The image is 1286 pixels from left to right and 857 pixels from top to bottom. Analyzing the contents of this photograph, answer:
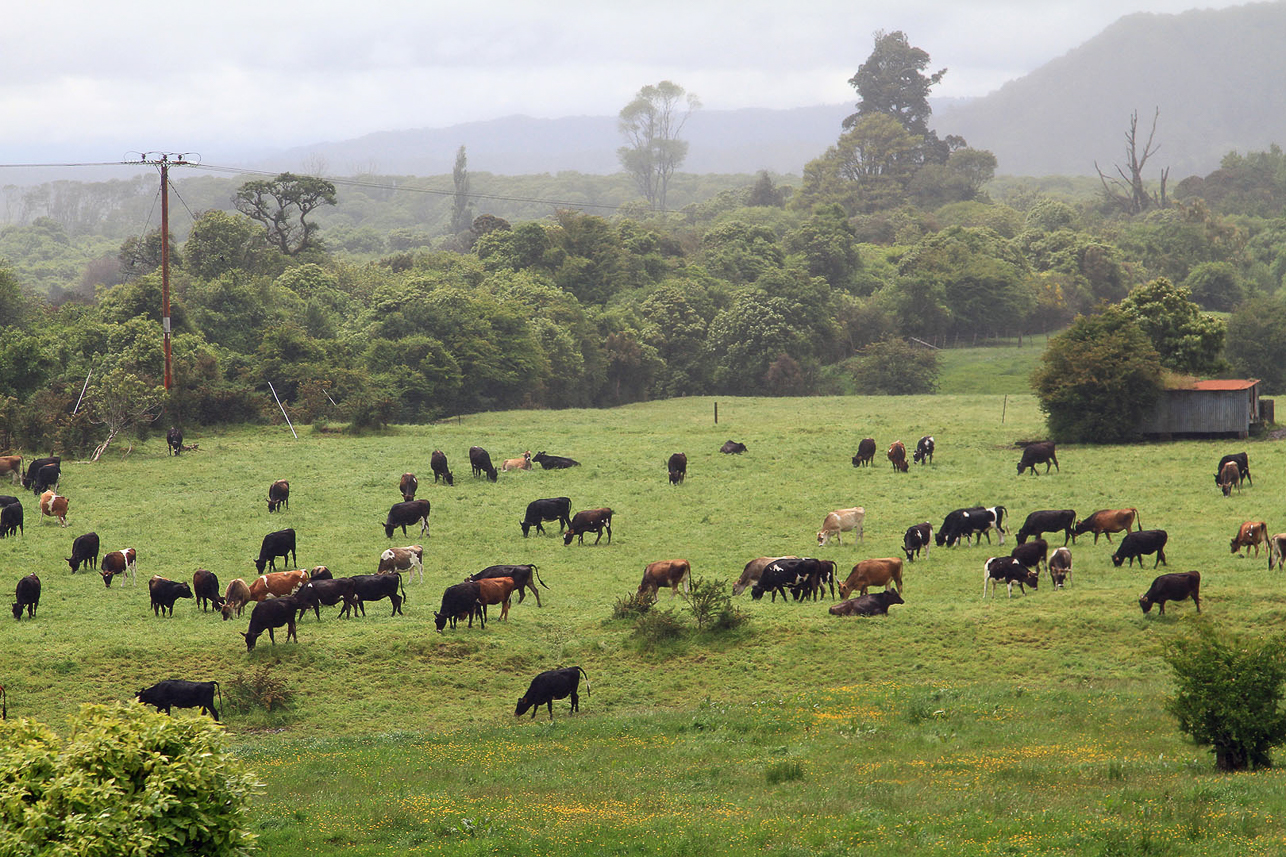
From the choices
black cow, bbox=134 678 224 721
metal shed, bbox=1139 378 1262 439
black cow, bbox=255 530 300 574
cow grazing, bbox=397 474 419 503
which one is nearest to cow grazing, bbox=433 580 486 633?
black cow, bbox=134 678 224 721

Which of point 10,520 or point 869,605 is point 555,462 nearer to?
point 10,520

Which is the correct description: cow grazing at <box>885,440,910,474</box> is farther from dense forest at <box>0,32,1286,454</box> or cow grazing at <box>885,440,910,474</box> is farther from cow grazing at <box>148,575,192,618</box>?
cow grazing at <box>148,575,192,618</box>

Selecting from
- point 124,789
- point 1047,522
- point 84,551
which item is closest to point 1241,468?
point 1047,522

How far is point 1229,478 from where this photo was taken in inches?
1351

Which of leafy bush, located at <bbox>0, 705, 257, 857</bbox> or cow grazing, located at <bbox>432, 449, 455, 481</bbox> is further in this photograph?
cow grazing, located at <bbox>432, 449, 455, 481</bbox>

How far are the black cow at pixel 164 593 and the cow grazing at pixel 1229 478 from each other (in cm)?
3027

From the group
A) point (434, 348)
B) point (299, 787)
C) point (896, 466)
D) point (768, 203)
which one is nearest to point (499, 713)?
point (299, 787)

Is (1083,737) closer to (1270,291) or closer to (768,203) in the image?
(1270,291)

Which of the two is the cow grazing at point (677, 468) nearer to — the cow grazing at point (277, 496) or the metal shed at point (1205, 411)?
the cow grazing at point (277, 496)

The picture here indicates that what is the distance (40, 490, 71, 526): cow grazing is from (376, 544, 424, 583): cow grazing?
1232 cm

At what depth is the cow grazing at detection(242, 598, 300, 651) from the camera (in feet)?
72.6

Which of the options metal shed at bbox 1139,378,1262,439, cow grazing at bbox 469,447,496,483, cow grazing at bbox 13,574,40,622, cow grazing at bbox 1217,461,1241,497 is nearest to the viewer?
cow grazing at bbox 13,574,40,622

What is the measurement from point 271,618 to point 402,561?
22.0 ft

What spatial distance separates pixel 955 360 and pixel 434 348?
4408 centimetres
